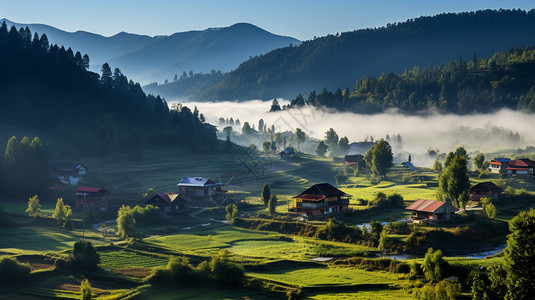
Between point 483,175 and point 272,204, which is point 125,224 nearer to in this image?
point 272,204

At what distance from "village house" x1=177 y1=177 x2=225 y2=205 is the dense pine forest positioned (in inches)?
1636

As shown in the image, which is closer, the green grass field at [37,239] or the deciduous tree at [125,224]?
the green grass field at [37,239]

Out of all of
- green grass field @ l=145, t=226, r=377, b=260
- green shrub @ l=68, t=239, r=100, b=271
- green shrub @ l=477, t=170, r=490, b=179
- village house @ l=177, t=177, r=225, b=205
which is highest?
green shrub @ l=477, t=170, r=490, b=179

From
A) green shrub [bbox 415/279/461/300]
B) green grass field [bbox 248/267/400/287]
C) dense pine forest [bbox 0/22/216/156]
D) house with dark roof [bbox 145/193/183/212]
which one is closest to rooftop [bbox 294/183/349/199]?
house with dark roof [bbox 145/193/183/212]

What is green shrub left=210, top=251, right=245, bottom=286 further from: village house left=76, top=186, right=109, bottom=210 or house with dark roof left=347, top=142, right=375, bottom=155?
house with dark roof left=347, top=142, right=375, bottom=155

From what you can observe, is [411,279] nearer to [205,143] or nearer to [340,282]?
[340,282]

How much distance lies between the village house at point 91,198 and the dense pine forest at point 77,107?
36906 mm

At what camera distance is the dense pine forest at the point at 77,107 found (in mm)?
147875

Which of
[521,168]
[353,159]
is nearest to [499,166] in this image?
[521,168]

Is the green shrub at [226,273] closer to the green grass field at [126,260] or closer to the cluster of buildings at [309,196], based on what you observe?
the green grass field at [126,260]

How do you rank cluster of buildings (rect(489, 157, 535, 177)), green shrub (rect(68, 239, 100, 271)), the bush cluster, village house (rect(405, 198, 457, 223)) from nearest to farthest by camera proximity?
→ the bush cluster, green shrub (rect(68, 239, 100, 271)), village house (rect(405, 198, 457, 223)), cluster of buildings (rect(489, 157, 535, 177))

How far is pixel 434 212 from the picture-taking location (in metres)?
79.7

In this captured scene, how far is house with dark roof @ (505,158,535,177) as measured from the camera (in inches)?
4484

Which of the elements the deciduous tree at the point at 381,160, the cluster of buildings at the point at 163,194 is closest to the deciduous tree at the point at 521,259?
the cluster of buildings at the point at 163,194
